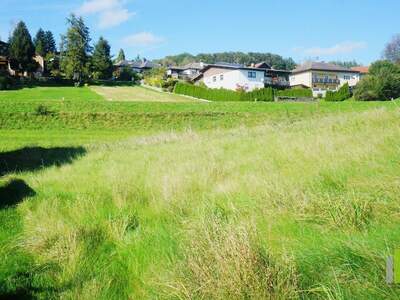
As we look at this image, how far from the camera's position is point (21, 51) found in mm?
77188

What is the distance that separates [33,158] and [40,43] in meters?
97.8

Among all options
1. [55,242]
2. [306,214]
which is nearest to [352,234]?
[306,214]

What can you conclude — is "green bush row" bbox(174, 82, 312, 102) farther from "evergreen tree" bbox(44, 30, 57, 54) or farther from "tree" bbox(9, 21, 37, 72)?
"evergreen tree" bbox(44, 30, 57, 54)

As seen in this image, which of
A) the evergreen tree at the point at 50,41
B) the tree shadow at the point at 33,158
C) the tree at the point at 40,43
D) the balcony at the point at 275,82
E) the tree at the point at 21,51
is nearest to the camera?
the tree shadow at the point at 33,158

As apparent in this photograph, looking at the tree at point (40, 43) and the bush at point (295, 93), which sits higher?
the tree at point (40, 43)

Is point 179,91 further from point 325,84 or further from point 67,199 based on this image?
point 67,199

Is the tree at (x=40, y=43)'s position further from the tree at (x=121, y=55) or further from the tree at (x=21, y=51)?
the tree at (x=121, y=55)

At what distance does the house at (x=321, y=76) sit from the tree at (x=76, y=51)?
46.7m

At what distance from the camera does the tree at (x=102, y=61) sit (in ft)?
283

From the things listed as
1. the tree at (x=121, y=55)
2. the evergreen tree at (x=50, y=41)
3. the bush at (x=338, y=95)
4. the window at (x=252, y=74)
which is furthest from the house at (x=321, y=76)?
the tree at (x=121, y=55)

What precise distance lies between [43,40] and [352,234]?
116863 mm

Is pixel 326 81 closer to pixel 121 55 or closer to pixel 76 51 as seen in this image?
pixel 76 51

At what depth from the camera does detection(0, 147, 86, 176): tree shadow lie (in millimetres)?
13930

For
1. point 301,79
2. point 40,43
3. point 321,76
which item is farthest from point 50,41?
point 321,76
